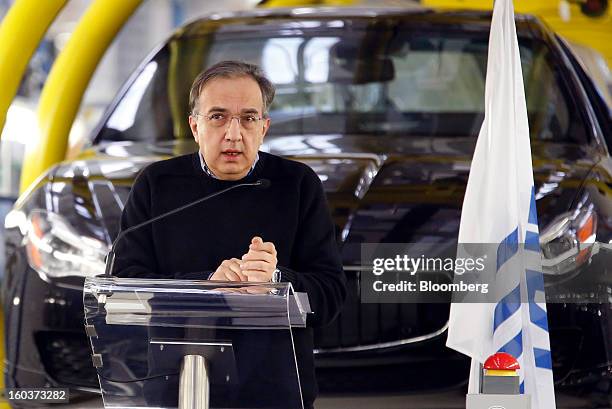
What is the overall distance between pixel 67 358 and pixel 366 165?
1207mm

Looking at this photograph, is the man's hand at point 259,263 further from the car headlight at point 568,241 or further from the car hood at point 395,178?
the car headlight at point 568,241

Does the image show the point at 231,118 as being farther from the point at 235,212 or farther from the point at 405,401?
the point at 405,401

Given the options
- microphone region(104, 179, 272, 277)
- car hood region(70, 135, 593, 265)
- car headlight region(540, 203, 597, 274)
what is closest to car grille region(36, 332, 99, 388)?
car hood region(70, 135, 593, 265)

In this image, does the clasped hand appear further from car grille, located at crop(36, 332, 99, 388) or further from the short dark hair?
car grille, located at crop(36, 332, 99, 388)

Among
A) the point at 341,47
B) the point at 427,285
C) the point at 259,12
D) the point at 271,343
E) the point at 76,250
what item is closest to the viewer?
the point at 271,343

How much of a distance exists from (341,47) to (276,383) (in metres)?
2.89

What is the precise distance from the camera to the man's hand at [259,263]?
3057 millimetres

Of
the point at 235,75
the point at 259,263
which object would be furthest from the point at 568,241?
the point at 259,263

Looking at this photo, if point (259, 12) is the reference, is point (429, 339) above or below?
below

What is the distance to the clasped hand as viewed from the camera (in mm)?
3057

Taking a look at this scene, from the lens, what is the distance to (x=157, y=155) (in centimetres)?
508

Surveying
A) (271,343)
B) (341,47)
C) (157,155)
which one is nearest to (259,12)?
(341,47)

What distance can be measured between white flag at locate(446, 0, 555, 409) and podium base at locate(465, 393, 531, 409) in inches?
22.3

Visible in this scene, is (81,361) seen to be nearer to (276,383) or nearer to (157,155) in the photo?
(157,155)
